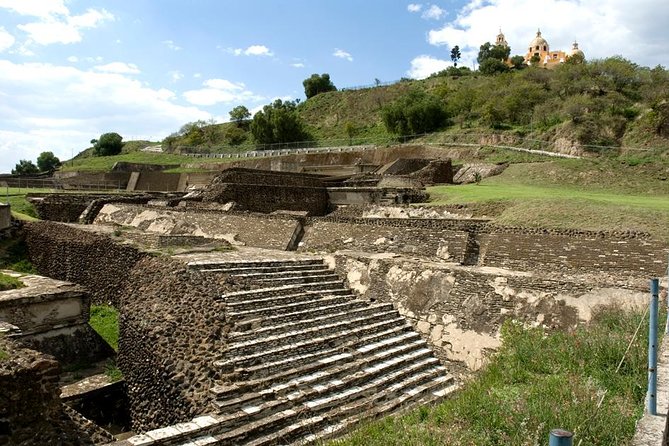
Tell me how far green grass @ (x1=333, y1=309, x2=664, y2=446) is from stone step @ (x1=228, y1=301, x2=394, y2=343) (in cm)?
269

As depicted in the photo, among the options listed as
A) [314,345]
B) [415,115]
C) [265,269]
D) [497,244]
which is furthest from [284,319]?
[415,115]

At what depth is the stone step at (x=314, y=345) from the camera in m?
7.17

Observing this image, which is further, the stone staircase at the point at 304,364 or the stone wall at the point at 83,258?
the stone wall at the point at 83,258

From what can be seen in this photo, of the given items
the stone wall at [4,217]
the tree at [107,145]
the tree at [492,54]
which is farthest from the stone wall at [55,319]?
the tree at [492,54]

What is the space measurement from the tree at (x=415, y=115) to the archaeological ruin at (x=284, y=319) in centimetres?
3235

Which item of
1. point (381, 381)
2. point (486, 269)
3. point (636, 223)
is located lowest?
point (381, 381)

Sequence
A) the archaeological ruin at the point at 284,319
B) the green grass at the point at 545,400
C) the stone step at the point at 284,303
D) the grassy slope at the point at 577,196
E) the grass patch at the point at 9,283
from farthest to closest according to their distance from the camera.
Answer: the grassy slope at the point at 577,196
the grass patch at the point at 9,283
the stone step at the point at 284,303
the archaeological ruin at the point at 284,319
the green grass at the point at 545,400

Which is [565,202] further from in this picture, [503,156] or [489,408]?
[503,156]

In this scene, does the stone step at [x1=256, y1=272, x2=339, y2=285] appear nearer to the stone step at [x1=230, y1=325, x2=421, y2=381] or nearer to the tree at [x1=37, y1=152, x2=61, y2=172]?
the stone step at [x1=230, y1=325, x2=421, y2=381]

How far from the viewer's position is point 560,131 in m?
30.9

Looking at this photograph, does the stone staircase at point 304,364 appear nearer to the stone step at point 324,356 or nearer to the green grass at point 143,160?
the stone step at point 324,356

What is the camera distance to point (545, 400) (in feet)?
14.1

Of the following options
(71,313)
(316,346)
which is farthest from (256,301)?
(71,313)

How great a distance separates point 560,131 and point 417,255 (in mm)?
24095
